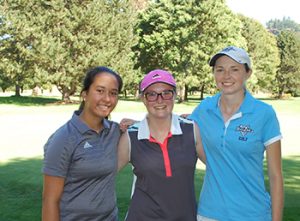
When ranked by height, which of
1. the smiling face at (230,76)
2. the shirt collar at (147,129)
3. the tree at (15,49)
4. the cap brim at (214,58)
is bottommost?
the shirt collar at (147,129)

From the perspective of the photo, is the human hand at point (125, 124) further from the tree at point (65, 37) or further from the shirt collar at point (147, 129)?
the tree at point (65, 37)

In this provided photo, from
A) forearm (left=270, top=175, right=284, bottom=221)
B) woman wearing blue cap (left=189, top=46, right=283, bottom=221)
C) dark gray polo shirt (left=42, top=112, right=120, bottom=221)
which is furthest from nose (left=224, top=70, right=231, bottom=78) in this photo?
dark gray polo shirt (left=42, top=112, right=120, bottom=221)

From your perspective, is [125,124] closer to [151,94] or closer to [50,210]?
[151,94]

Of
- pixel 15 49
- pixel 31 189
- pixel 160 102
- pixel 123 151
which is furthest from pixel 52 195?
pixel 15 49

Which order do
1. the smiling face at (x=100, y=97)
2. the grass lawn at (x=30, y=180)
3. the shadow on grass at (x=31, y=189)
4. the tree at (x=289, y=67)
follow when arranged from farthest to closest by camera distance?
1. the tree at (x=289, y=67)
2. the grass lawn at (x=30, y=180)
3. the shadow on grass at (x=31, y=189)
4. the smiling face at (x=100, y=97)

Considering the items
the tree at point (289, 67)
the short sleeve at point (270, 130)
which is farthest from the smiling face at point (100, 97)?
the tree at point (289, 67)

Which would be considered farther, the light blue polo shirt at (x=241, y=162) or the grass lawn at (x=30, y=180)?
the grass lawn at (x=30, y=180)

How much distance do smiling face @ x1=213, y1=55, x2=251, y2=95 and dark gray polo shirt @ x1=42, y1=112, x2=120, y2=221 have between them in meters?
1.02

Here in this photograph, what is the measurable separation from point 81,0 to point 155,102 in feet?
137

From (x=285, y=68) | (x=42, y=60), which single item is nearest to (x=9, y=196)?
(x=42, y=60)

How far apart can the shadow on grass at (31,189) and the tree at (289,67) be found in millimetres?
61468

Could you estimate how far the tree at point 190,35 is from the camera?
44875 millimetres

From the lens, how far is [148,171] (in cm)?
304

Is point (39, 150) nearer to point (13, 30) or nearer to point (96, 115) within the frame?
point (96, 115)
